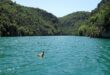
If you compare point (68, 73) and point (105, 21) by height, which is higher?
point (105, 21)

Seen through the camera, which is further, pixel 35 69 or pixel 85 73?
pixel 35 69

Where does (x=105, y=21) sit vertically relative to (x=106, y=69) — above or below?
above

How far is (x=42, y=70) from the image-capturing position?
41.2 m

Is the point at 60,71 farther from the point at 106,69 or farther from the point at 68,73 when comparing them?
the point at 106,69

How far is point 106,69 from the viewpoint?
4272cm

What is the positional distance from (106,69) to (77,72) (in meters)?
5.60

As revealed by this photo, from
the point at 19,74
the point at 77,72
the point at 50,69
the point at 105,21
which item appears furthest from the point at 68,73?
the point at 105,21

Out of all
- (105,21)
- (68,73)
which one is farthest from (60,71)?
(105,21)

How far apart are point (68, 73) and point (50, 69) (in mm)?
4336

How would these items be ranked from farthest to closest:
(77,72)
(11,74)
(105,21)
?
(105,21)
(77,72)
(11,74)

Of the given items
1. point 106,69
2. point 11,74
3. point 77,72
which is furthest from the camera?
point 106,69

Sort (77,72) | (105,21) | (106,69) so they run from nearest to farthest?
1. (77,72)
2. (106,69)
3. (105,21)

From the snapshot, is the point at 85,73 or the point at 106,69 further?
the point at 106,69

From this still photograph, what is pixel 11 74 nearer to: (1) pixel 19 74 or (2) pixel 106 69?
(1) pixel 19 74
